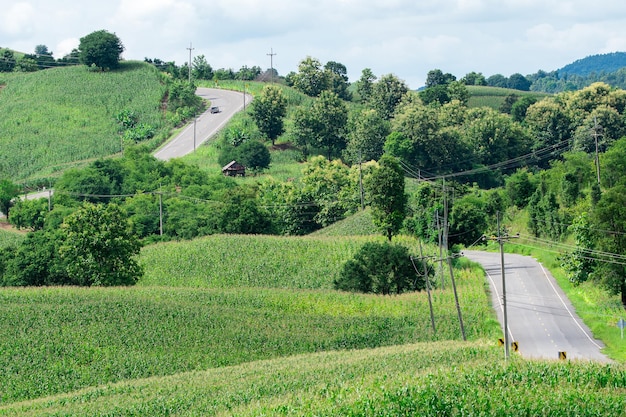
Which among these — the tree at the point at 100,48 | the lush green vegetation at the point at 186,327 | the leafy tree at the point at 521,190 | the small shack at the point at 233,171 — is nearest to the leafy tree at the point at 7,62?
the tree at the point at 100,48

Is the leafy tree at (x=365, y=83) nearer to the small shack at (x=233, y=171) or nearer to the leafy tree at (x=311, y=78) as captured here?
the leafy tree at (x=311, y=78)

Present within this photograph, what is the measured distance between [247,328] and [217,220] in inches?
1358

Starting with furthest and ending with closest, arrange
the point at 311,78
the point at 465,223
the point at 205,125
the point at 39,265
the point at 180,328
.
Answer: the point at 311,78 < the point at 205,125 < the point at 465,223 < the point at 39,265 < the point at 180,328

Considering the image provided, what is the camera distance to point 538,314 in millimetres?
67250

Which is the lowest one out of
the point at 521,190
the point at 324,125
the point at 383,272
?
the point at 383,272

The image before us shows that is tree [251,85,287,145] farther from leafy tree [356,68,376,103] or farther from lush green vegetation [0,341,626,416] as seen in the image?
lush green vegetation [0,341,626,416]

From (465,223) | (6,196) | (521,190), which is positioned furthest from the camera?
(6,196)

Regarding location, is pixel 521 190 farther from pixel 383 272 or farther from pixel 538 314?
pixel 538 314

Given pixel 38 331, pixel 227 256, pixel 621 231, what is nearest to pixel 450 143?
pixel 227 256

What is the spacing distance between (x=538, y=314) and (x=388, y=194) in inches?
826

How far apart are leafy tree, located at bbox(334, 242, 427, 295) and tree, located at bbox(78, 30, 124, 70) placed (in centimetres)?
11303

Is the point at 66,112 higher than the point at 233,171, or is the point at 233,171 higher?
the point at 66,112

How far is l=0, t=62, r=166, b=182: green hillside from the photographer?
145 meters

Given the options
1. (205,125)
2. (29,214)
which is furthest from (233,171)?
(29,214)
